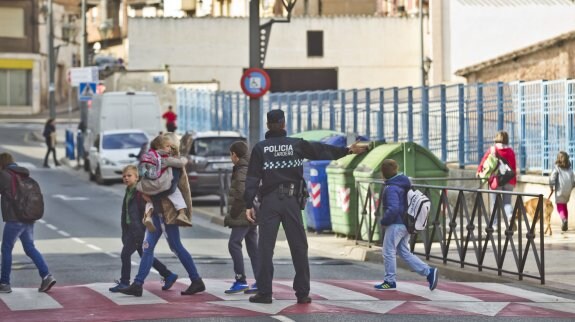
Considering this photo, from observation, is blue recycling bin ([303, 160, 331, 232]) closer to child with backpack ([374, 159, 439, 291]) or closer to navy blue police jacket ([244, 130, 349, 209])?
child with backpack ([374, 159, 439, 291])

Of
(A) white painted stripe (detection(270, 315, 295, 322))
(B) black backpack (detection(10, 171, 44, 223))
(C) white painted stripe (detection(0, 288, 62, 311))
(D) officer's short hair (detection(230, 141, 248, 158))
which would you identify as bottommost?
(C) white painted stripe (detection(0, 288, 62, 311))

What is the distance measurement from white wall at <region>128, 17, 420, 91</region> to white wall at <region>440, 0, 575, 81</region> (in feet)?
30.7

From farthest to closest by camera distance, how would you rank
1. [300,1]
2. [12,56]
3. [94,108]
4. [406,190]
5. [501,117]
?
[12,56] < [300,1] < [94,108] < [501,117] < [406,190]

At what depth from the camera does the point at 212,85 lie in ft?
215

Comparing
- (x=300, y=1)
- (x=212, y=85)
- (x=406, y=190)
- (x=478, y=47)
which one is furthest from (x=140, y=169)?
(x=300, y=1)

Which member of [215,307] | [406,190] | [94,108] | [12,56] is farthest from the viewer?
[12,56]

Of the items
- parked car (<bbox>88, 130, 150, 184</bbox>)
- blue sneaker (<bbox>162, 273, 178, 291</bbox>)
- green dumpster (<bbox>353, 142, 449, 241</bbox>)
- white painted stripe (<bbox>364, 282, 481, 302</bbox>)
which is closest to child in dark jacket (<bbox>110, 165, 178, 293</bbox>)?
blue sneaker (<bbox>162, 273, 178, 291</bbox>)

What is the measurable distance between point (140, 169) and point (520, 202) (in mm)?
4371

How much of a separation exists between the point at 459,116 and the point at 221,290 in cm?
1556

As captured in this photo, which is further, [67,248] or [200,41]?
[200,41]

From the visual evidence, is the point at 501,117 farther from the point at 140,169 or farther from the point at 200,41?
the point at 200,41

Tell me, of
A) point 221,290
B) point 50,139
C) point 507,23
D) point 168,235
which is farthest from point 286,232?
point 507,23

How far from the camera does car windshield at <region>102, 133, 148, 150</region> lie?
1597 inches

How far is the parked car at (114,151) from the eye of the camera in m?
39.9
